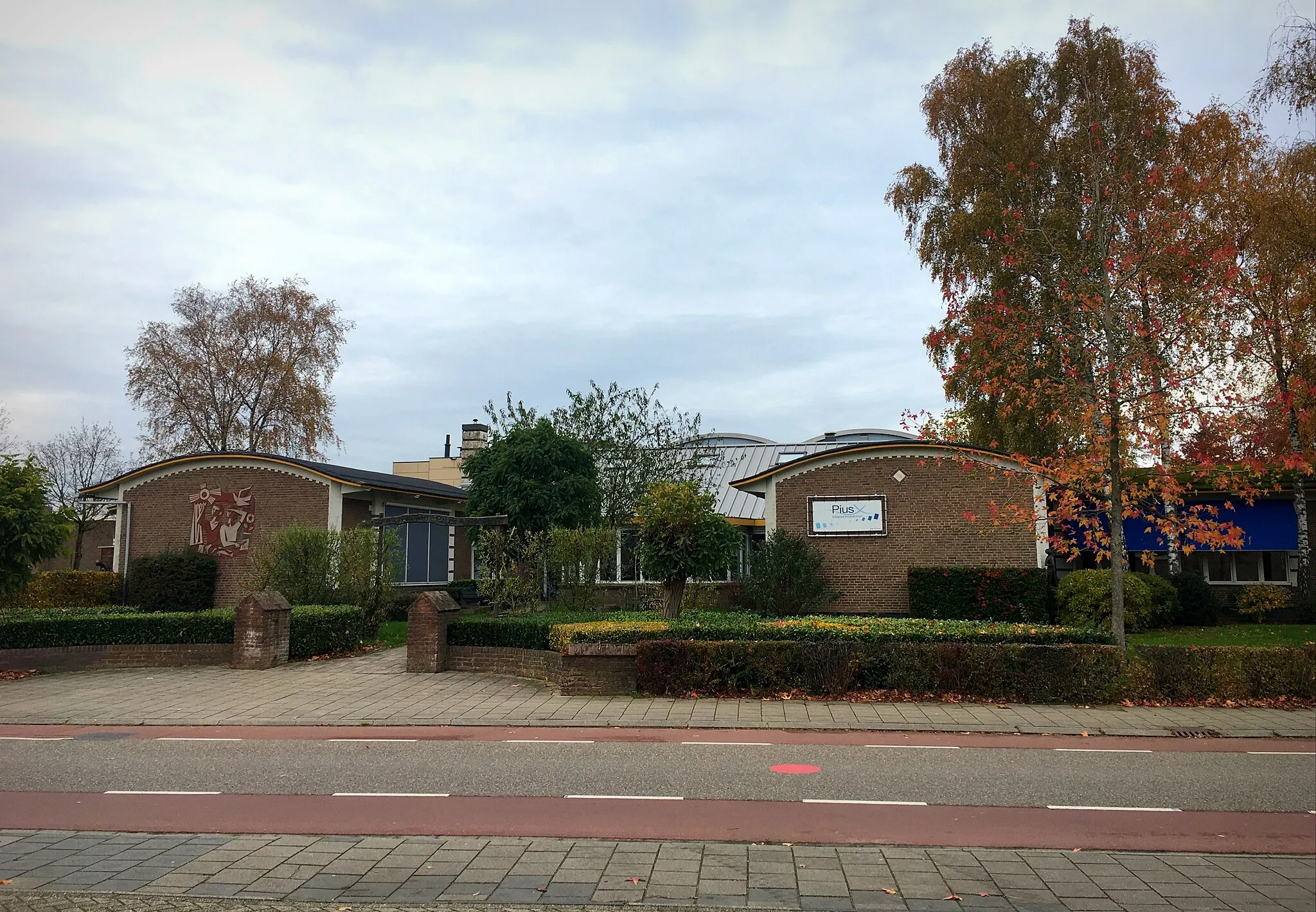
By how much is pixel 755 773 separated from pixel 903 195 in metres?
23.1

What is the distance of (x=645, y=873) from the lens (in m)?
5.66

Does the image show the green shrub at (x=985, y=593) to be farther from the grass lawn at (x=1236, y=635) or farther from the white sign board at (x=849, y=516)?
the grass lawn at (x=1236, y=635)

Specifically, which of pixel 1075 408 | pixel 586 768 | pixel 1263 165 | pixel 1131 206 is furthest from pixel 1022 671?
pixel 1263 165

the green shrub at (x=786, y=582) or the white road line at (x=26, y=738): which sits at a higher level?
the green shrub at (x=786, y=582)

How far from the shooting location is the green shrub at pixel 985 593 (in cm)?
2162

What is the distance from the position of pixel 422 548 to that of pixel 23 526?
1334 centimetres

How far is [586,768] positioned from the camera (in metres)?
8.70

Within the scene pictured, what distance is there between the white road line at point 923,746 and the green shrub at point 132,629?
12505mm

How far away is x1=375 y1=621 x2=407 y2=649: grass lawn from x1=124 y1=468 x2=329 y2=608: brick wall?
4022 mm

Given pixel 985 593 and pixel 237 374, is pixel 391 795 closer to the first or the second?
pixel 985 593

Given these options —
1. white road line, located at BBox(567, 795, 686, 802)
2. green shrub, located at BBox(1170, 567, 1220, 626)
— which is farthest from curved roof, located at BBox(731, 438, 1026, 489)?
white road line, located at BBox(567, 795, 686, 802)

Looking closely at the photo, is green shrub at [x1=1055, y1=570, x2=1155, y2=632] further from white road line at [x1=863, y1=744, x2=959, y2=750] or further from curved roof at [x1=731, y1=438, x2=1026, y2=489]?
white road line at [x1=863, y1=744, x2=959, y2=750]

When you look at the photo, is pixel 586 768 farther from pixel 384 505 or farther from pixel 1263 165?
pixel 1263 165

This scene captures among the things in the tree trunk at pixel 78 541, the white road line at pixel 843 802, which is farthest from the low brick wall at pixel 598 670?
the tree trunk at pixel 78 541
